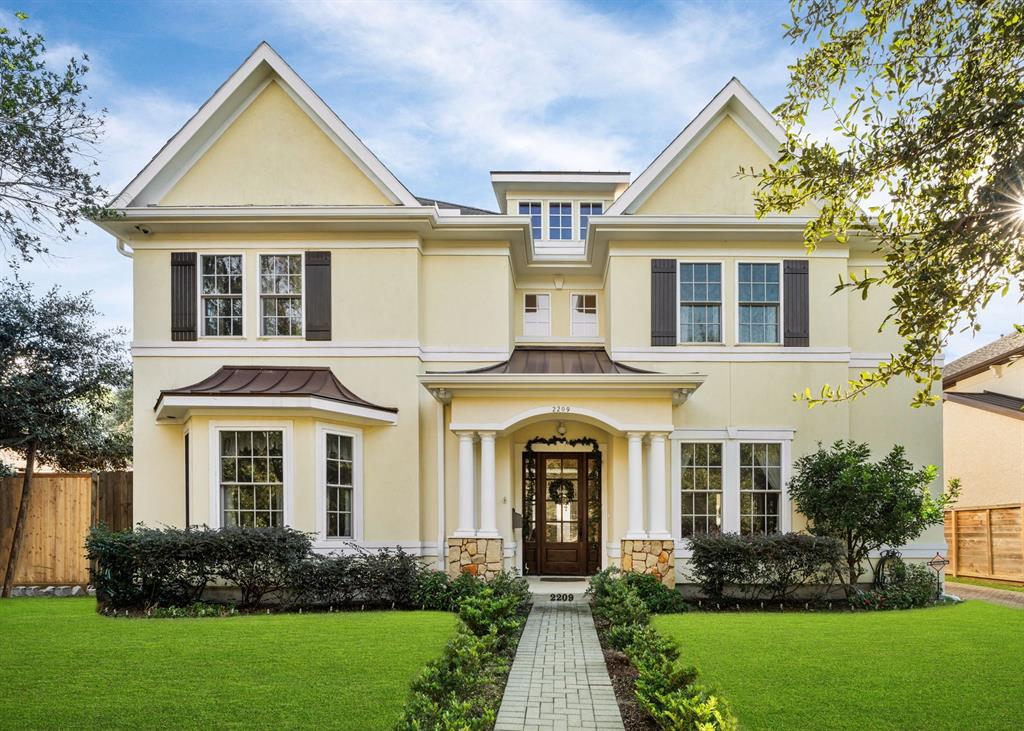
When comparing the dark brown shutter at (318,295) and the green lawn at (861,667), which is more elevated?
the dark brown shutter at (318,295)

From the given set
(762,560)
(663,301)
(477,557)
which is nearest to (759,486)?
(762,560)

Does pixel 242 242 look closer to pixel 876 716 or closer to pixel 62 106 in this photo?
pixel 62 106

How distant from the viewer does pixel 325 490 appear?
12.7m

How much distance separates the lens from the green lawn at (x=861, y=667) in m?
6.20

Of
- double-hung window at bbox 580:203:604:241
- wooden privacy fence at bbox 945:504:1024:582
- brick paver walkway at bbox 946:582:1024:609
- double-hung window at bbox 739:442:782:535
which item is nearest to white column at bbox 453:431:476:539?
double-hung window at bbox 739:442:782:535

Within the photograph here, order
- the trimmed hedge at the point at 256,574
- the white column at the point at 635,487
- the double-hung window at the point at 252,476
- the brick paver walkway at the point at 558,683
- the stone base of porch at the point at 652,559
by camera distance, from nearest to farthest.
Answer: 1. the brick paver walkway at the point at 558,683
2. the trimmed hedge at the point at 256,574
3. the double-hung window at the point at 252,476
4. the stone base of porch at the point at 652,559
5. the white column at the point at 635,487

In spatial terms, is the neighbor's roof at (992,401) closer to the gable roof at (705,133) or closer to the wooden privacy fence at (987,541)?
the wooden privacy fence at (987,541)

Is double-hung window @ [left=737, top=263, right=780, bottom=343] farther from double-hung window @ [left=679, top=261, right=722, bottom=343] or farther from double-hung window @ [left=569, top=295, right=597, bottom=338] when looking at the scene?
double-hung window @ [left=569, top=295, right=597, bottom=338]

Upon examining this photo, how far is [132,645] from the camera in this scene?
859 cm

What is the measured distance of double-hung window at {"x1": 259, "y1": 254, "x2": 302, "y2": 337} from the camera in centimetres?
1375

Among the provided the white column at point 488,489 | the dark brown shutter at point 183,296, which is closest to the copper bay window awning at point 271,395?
the dark brown shutter at point 183,296

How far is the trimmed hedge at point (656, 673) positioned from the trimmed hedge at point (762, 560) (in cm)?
166

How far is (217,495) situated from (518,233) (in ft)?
22.3

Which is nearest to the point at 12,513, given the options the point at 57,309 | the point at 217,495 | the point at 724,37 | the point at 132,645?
the point at 57,309
